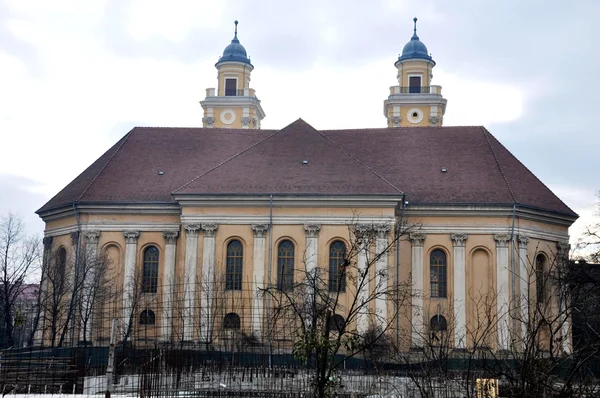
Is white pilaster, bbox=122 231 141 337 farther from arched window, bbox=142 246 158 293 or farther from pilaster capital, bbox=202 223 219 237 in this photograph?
pilaster capital, bbox=202 223 219 237

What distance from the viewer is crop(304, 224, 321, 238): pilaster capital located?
44781mm

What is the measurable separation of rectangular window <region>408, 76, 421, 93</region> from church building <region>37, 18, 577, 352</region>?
Result: 23.0 meters

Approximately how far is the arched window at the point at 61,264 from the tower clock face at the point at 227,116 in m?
28.7

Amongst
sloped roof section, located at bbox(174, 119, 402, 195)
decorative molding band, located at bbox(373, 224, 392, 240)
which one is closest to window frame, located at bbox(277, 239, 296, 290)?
sloped roof section, located at bbox(174, 119, 402, 195)

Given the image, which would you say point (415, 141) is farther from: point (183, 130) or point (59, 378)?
point (59, 378)

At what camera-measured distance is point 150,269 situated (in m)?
48.5

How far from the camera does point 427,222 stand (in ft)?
154

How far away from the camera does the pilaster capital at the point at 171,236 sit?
47875mm

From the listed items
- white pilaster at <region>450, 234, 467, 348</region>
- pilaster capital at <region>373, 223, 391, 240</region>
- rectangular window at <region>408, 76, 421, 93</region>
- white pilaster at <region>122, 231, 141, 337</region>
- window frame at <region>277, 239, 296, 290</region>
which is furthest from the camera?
rectangular window at <region>408, 76, 421, 93</region>

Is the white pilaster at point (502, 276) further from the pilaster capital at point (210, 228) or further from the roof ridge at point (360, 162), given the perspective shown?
the pilaster capital at point (210, 228)

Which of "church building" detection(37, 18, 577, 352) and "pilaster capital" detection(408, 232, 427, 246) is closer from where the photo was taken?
"church building" detection(37, 18, 577, 352)

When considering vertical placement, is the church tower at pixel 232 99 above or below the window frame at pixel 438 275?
above

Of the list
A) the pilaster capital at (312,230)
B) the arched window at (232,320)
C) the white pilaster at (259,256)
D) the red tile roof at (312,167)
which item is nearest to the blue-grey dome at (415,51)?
the red tile roof at (312,167)

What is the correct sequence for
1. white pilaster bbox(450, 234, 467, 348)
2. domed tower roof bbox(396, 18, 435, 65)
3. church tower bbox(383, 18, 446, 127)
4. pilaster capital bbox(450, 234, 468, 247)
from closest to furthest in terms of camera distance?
white pilaster bbox(450, 234, 467, 348) → pilaster capital bbox(450, 234, 468, 247) → church tower bbox(383, 18, 446, 127) → domed tower roof bbox(396, 18, 435, 65)
